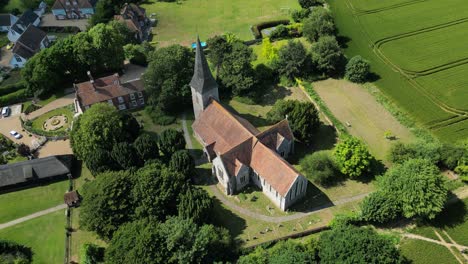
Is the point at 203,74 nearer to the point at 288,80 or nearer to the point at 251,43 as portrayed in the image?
the point at 288,80

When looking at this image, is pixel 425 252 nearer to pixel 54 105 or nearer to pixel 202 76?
pixel 202 76

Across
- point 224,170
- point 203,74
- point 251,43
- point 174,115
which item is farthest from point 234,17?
point 224,170

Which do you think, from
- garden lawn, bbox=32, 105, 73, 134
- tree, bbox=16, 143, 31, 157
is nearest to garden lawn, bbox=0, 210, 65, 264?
tree, bbox=16, 143, 31, 157

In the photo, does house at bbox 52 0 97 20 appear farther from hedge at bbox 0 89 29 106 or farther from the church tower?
the church tower

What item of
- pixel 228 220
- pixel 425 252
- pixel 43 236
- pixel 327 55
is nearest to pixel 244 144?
pixel 228 220

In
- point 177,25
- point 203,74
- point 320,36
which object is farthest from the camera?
point 177,25

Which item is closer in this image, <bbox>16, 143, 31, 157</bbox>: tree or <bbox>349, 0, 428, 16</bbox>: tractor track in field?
<bbox>16, 143, 31, 157</bbox>: tree

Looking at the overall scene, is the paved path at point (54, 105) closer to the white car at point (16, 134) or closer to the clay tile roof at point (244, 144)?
the white car at point (16, 134)
